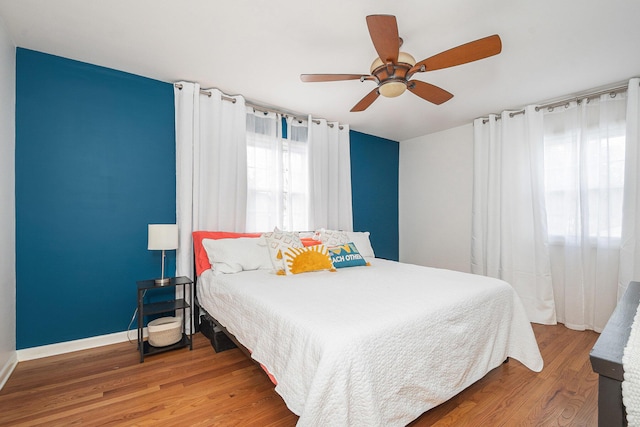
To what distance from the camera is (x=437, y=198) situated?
438cm

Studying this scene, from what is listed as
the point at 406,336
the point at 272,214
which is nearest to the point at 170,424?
the point at 406,336

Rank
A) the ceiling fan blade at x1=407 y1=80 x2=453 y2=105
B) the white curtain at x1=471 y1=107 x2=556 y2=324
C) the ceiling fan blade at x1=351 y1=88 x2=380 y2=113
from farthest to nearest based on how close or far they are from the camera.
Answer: the white curtain at x1=471 y1=107 x2=556 y2=324 → the ceiling fan blade at x1=351 y1=88 x2=380 y2=113 → the ceiling fan blade at x1=407 y1=80 x2=453 y2=105

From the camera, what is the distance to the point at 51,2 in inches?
68.8

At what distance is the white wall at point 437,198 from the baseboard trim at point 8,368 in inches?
182

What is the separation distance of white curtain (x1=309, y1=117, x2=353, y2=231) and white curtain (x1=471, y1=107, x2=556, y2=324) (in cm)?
173

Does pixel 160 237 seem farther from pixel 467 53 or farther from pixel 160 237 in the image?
pixel 467 53

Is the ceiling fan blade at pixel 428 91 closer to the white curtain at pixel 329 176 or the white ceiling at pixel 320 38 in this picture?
the white ceiling at pixel 320 38

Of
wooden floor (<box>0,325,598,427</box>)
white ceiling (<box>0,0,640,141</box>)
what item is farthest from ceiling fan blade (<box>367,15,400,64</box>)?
wooden floor (<box>0,325,598,427</box>)

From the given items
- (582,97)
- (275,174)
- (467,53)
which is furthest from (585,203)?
(275,174)

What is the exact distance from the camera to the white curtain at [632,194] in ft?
Result: 8.57

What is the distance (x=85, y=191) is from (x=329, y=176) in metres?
2.61

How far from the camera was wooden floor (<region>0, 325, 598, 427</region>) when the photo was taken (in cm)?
159

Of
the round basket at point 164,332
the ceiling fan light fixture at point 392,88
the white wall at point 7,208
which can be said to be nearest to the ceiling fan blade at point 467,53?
the ceiling fan light fixture at point 392,88

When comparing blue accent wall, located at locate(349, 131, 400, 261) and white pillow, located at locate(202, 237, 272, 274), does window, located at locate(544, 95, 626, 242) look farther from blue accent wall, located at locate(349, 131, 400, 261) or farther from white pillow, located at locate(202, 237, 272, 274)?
white pillow, located at locate(202, 237, 272, 274)
